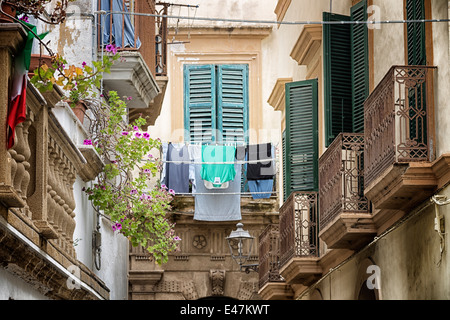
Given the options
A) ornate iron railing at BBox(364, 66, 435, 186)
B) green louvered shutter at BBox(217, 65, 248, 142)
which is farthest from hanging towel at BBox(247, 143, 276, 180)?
ornate iron railing at BBox(364, 66, 435, 186)

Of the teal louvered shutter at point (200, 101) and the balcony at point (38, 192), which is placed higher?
the teal louvered shutter at point (200, 101)

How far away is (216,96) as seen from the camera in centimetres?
2809

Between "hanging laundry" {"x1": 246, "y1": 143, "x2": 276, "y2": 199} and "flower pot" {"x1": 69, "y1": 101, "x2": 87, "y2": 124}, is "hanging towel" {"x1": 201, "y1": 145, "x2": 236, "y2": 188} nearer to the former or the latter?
"hanging laundry" {"x1": 246, "y1": 143, "x2": 276, "y2": 199}

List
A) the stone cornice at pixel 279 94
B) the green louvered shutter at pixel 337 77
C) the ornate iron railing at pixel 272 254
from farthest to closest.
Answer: the stone cornice at pixel 279 94 → the ornate iron railing at pixel 272 254 → the green louvered shutter at pixel 337 77

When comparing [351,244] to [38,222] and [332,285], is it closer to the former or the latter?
[332,285]

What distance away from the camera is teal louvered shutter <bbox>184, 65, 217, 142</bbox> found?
91.1 feet

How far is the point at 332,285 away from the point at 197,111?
36.0ft

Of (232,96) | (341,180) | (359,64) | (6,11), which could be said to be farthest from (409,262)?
(232,96)

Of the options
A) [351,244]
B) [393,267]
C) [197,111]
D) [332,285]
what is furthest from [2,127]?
[197,111]

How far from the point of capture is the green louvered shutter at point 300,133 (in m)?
18.5

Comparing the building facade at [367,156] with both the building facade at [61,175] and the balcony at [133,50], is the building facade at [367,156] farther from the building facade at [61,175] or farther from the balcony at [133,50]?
the building facade at [61,175]

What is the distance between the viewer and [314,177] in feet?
59.4

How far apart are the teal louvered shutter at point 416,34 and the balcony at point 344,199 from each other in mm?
1856

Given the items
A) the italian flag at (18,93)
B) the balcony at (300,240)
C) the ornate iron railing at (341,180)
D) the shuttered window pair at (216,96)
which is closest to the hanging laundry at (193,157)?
the shuttered window pair at (216,96)
